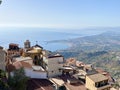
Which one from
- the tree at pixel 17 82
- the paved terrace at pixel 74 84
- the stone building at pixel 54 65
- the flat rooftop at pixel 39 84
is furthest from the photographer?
the stone building at pixel 54 65

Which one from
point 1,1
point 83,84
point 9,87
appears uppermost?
point 1,1

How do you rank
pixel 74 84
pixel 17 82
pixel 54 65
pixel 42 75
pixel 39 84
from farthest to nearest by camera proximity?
pixel 54 65 < pixel 74 84 < pixel 42 75 < pixel 39 84 < pixel 17 82

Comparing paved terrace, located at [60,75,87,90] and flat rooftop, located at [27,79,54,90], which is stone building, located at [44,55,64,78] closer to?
paved terrace, located at [60,75,87,90]

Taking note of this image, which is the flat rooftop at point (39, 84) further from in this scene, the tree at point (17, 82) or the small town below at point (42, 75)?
the tree at point (17, 82)

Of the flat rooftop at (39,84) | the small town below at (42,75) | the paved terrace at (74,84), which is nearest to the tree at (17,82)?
the small town below at (42,75)

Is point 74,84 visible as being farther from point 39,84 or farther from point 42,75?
point 39,84

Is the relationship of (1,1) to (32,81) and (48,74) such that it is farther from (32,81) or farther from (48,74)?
(48,74)

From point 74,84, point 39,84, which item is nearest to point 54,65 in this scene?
point 74,84

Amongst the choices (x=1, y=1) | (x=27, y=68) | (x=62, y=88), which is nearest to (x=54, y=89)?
(x=62, y=88)
